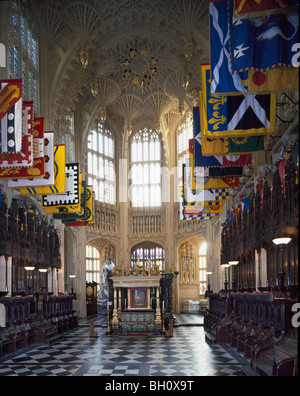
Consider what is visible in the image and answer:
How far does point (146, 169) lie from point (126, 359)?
86.4 ft

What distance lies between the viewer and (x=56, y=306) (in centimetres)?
1911

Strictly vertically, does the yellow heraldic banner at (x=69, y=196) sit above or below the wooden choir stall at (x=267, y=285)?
A: above

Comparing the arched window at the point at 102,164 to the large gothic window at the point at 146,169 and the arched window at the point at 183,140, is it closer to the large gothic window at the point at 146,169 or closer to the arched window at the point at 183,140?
the large gothic window at the point at 146,169

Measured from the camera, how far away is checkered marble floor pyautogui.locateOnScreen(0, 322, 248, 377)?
32.1 feet

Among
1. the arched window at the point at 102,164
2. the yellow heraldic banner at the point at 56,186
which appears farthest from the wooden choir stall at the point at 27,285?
the arched window at the point at 102,164

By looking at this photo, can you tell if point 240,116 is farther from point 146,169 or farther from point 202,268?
point 146,169

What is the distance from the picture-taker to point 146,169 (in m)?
37.0

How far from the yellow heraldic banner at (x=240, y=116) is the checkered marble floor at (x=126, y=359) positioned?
504cm

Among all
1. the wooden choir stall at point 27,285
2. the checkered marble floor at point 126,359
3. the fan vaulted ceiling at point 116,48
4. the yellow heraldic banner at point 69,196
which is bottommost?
the checkered marble floor at point 126,359

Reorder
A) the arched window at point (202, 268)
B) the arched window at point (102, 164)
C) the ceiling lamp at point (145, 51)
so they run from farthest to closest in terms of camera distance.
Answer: the arched window at point (202, 268)
the arched window at point (102, 164)
the ceiling lamp at point (145, 51)

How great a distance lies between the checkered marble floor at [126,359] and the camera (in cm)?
980
